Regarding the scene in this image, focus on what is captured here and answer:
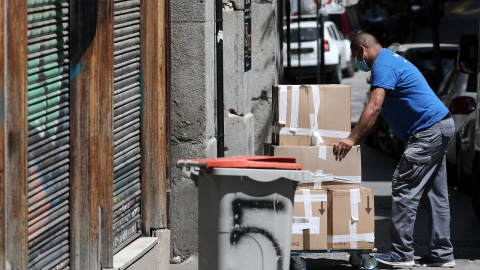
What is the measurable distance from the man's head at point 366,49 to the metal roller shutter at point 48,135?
2992 mm

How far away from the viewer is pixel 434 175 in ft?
25.5

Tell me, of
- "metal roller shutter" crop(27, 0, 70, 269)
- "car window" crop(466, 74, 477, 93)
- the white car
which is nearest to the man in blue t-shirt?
"metal roller shutter" crop(27, 0, 70, 269)

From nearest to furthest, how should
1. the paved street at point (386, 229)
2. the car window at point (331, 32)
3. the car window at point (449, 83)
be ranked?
1. the paved street at point (386, 229)
2. the car window at point (449, 83)
3. the car window at point (331, 32)

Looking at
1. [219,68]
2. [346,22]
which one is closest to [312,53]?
[346,22]

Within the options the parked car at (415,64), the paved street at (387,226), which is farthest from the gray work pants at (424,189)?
the parked car at (415,64)

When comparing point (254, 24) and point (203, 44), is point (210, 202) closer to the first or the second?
point (203, 44)

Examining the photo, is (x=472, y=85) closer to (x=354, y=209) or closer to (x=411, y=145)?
(x=411, y=145)

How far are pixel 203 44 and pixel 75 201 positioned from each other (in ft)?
8.51

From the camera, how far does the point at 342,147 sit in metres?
7.37

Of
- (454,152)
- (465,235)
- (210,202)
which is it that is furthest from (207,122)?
(454,152)

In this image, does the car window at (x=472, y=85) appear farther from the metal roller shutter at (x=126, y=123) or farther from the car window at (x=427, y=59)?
the metal roller shutter at (x=126, y=123)

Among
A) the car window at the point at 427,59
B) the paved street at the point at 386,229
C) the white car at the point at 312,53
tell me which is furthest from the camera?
the white car at the point at 312,53

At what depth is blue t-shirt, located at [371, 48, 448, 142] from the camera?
7609mm

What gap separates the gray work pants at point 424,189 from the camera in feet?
25.0
